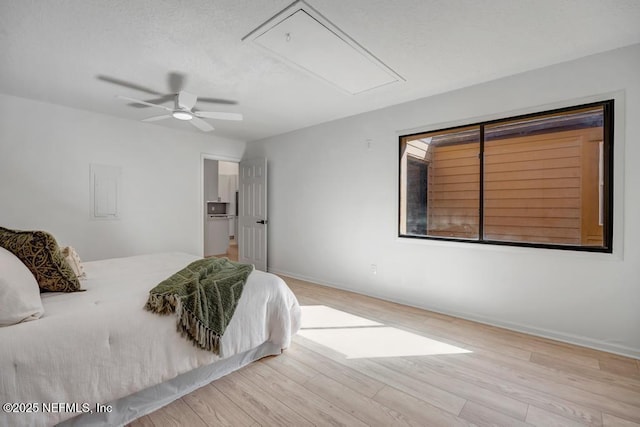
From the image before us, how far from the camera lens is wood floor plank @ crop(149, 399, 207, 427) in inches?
61.3

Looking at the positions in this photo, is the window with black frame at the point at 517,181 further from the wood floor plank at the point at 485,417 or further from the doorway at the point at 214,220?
the doorway at the point at 214,220

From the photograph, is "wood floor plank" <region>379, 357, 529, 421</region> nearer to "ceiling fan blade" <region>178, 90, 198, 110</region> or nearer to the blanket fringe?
the blanket fringe

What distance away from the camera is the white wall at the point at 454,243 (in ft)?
7.59

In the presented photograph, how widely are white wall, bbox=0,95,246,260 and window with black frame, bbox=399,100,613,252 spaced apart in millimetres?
3524

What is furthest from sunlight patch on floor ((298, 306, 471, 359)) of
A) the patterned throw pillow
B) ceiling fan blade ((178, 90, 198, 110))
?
ceiling fan blade ((178, 90, 198, 110))

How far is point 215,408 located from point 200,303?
2.01ft

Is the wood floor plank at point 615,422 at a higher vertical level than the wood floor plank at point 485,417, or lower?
lower

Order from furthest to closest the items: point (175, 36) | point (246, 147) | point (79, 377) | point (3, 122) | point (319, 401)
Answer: point (246, 147)
point (3, 122)
point (175, 36)
point (319, 401)
point (79, 377)

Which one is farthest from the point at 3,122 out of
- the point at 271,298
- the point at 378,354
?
the point at 378,354

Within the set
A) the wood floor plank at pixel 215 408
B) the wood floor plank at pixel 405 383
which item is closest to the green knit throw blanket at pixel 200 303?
the wood floor plank at pixel 215 408

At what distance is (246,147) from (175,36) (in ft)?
11.4

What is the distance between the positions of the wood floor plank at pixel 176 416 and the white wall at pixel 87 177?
3.15m

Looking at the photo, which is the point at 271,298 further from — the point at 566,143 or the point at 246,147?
the point at 246,147

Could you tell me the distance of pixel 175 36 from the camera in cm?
214
